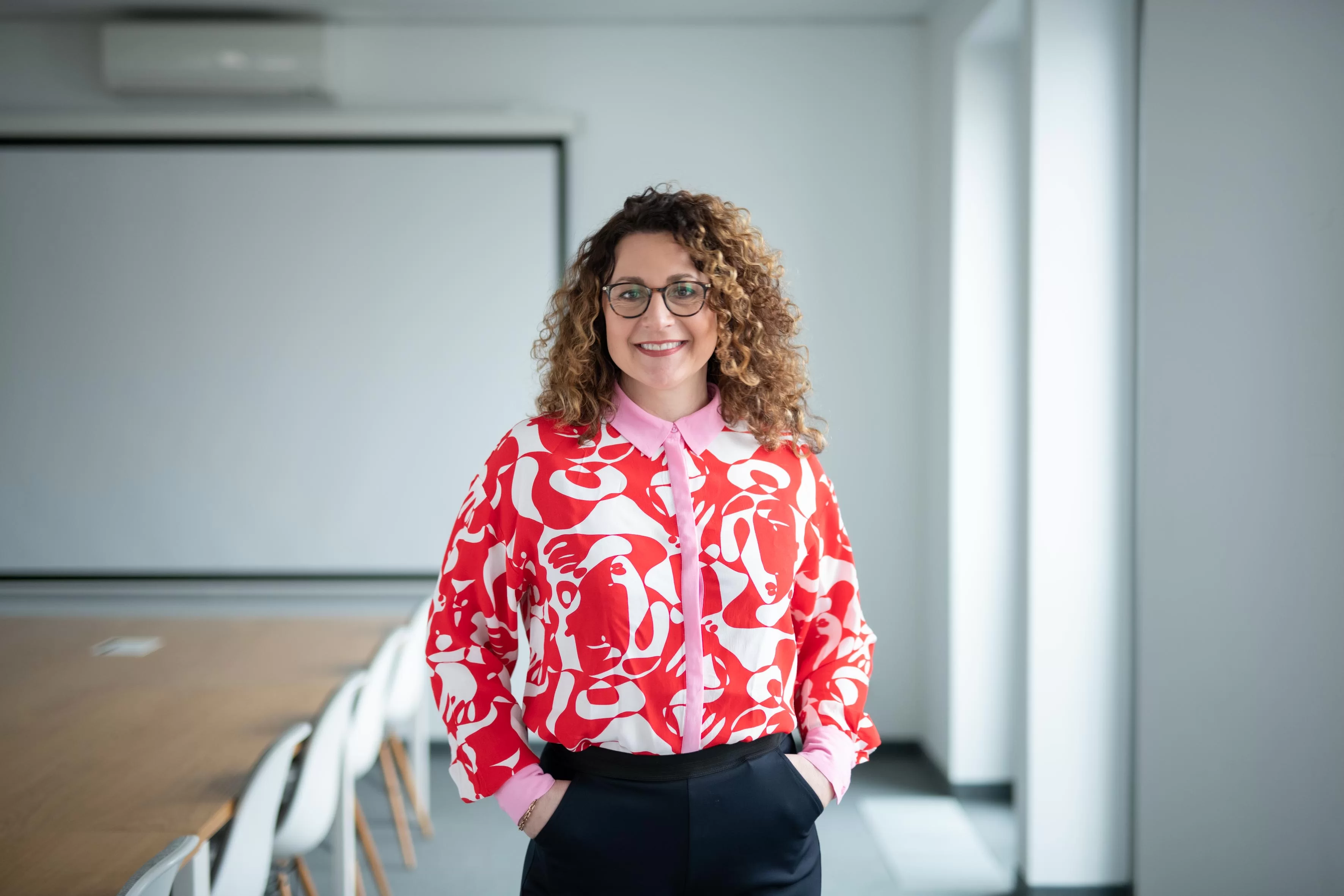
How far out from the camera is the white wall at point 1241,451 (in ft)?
6.59

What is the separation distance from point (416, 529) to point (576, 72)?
6.75 ft

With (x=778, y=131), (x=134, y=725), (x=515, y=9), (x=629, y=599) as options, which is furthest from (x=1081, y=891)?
→ (x=515, y=9)

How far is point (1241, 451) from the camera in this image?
2158 millimetres

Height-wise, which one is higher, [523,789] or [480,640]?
[480,640]

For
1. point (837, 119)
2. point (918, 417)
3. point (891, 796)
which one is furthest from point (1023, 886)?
point (837, 119)

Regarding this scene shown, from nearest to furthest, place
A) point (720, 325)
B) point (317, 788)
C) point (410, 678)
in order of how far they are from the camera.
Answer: point (720, 325) → point (317, 788) → point (410, 678)

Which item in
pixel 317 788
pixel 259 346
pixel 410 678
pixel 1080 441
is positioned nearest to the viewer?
pixel 317 788

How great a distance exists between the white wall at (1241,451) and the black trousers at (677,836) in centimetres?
156

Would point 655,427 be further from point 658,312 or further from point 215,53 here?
point 215,53

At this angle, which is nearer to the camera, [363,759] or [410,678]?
[363,759]

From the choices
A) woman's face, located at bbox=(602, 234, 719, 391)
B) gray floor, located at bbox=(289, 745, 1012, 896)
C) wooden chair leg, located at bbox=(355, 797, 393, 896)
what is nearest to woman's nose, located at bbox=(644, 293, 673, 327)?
woman's face, located at bbox=(602, 234, 719, 391)

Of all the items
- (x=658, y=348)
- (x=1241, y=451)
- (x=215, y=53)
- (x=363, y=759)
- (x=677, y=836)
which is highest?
(x=215, y=53)

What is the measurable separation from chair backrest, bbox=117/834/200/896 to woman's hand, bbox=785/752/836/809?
0.97 m

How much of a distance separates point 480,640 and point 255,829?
3.20 feet
